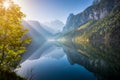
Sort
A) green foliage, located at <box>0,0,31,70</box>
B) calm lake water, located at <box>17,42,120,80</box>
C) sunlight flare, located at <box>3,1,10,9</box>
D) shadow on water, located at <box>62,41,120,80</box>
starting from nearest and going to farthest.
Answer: green foliage, located at <box>0,0,31,70</box> < sunlight flare, located at <box>3,1,10,9</box> < calm lake water, located at <box>17,42,120,80</box> < shadow on water, located at <box>62,41,120,80</box>

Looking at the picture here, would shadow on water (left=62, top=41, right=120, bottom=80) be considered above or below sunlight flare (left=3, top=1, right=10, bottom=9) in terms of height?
below

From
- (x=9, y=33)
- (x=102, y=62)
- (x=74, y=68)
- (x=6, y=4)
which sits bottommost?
(x=102, y=62)

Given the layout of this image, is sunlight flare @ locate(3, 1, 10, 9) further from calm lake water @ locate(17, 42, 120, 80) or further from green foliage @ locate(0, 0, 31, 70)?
calm lake water @ locate(17, 42, 120, 80)

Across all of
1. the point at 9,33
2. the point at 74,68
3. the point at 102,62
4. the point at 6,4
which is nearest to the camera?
the point at 9,33

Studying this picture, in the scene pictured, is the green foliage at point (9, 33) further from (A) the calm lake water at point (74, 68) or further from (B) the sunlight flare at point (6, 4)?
(A) the calm lake water at point (74, 68)

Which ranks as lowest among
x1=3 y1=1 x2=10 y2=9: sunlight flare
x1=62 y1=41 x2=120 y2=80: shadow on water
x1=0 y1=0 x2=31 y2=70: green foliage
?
x1=62 y1=41 x2=120 y2=80: shadow on water

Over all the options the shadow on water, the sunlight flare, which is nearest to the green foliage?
the sunlight flare

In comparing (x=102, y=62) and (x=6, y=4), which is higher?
(x=6, y=4)

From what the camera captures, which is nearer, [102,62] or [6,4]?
[6,4]

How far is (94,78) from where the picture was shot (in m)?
37.8

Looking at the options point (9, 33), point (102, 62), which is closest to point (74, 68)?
point (102, 62)

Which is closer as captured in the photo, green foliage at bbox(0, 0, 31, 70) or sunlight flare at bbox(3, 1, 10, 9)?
green foliage at bbox(0, 0, 31, 70)

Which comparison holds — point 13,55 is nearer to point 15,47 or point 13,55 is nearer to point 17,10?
point 15,47

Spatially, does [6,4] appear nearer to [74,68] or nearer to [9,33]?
[9,33]
